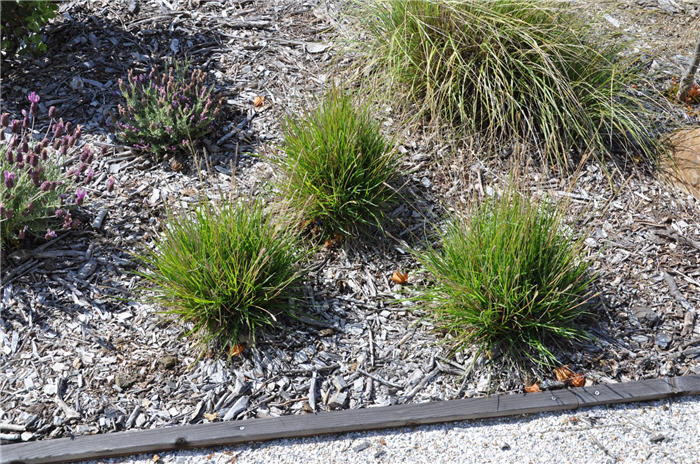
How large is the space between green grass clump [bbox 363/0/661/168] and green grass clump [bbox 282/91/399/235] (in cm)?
57

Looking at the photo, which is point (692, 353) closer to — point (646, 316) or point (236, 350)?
point (646, 316)

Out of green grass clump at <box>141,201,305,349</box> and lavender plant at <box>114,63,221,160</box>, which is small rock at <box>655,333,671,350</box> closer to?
green grass clump at <box>141,201,305,349</box>

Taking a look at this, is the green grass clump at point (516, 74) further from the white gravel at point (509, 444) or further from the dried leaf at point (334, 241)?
the white gravel at point (509, 444)

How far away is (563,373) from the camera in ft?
9.13

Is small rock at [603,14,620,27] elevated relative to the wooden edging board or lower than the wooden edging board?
elevated

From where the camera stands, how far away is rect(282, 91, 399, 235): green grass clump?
3.14m

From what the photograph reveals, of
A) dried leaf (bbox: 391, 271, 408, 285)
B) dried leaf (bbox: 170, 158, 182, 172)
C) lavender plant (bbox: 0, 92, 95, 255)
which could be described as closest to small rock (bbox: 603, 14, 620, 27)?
dried leaf (bbox: 391, 271, 408, 285)

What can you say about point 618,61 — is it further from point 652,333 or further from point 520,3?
point 652,333

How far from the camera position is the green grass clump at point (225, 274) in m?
2.76

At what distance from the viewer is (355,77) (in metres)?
3.92

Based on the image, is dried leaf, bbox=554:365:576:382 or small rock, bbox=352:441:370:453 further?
dried leaf, bbox=554:365:576:382

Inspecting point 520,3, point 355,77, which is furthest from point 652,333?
point 355,77

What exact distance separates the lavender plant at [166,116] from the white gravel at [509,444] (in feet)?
5.65

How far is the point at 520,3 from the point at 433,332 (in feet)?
6.51
